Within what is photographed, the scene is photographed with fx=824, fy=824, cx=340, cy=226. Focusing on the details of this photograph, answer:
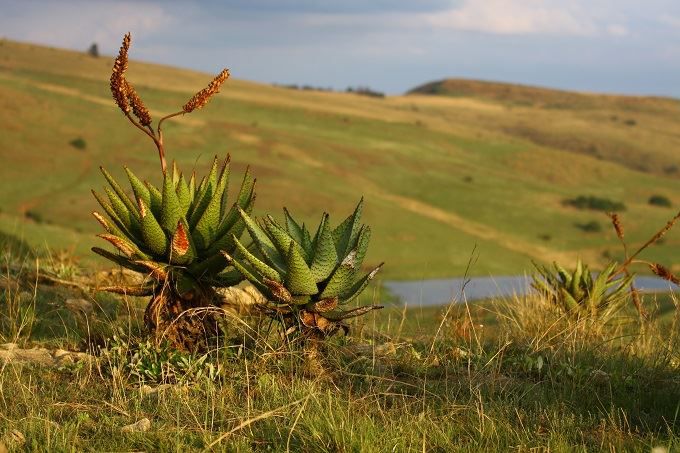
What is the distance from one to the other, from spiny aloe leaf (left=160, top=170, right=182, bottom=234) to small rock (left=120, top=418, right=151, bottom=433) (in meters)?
1.76

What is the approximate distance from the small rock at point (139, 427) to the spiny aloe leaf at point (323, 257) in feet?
5.25

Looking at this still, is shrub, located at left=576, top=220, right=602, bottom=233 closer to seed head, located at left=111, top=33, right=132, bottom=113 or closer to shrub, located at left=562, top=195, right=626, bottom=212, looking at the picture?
shrub, located at left=562, top=195, right=626, bottom=212

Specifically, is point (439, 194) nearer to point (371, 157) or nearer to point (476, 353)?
point (371, 157)

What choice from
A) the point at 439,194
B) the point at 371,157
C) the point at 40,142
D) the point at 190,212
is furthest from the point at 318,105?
the point at 190,212

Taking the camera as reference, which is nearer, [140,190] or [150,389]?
[150,389]

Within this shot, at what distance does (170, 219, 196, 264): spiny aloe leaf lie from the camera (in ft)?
19.2

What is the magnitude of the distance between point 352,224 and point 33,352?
2653 millimetres

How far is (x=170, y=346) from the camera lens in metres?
6.00

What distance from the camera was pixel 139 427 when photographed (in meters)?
4.67

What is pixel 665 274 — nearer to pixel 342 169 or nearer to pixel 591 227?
pixel 591 227

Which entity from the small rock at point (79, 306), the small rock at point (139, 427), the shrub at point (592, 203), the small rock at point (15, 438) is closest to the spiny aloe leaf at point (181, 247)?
the small rock at point (139, 427)

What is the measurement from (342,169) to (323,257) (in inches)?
2585

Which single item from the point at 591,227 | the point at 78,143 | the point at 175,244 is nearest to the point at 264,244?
the point at 175,244

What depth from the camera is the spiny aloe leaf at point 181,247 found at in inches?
230
